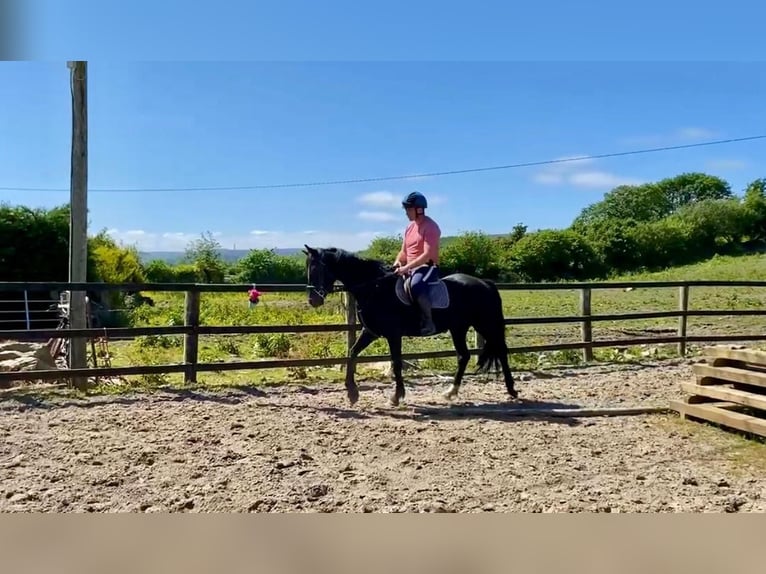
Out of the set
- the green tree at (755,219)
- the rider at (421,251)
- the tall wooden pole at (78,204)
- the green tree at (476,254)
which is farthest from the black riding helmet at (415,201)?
the green tree at (755,219)

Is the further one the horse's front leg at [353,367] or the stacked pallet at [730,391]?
the horse's front leg at [353,367]

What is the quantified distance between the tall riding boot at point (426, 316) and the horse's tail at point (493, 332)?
23.7 inches

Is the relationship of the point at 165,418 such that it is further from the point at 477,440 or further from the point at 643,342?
the point at 643,342

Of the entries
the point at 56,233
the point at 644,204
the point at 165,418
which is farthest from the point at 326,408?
the point at 644,204

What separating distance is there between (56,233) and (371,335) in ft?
35.3

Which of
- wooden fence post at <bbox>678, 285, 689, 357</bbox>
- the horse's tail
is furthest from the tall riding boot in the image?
wooden fence post at <bbox>678, 285, 689, 357</bbox>

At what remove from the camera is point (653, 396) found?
19.9 ft

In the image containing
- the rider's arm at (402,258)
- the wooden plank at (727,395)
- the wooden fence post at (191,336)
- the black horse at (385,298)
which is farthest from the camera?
the wooden fence post at (191,336)

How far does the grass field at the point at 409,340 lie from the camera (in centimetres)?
817

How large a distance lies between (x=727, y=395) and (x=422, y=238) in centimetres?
265

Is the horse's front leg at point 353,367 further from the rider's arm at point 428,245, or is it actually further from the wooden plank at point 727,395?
the wooden plank at point 727,395

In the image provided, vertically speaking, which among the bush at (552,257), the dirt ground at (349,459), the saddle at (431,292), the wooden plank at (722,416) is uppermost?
the bush at (552,257)

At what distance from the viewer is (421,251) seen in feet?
18.0

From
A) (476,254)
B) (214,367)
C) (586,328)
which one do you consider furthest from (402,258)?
(476,254)
